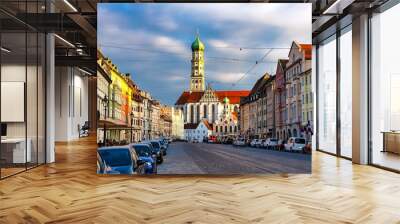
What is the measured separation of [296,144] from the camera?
21.7ft

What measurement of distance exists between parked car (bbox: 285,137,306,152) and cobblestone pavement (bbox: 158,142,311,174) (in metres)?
0.08

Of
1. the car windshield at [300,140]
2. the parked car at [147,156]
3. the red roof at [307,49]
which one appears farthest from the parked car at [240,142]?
the red roof at [307,49]

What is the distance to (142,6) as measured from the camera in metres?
6.49

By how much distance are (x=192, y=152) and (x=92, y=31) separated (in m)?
4.90

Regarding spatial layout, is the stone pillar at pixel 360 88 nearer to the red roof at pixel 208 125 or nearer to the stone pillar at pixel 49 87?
the red roof at pixel 208 125

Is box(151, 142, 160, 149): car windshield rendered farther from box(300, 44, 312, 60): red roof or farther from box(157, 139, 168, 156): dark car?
box(300, 44, 312, 60): red roof

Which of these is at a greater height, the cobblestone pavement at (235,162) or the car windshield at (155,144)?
the car windshield at (155,144)

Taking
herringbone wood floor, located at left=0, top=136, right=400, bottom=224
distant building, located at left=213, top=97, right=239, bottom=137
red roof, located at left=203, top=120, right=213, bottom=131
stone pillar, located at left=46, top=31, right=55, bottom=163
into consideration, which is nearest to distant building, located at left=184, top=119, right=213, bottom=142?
red roof, located at left=203, top=120, right=213, bottom=131

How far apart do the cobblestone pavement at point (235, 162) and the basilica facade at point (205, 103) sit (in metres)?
0.50

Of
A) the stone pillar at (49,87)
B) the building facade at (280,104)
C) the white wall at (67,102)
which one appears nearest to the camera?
the building facade at (280,104)

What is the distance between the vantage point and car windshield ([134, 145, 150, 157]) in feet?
21.6

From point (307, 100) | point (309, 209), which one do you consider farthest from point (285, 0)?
point (309, 209)

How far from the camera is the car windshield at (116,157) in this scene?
21.2ft

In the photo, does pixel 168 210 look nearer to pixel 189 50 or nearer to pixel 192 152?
pixel 192 152
